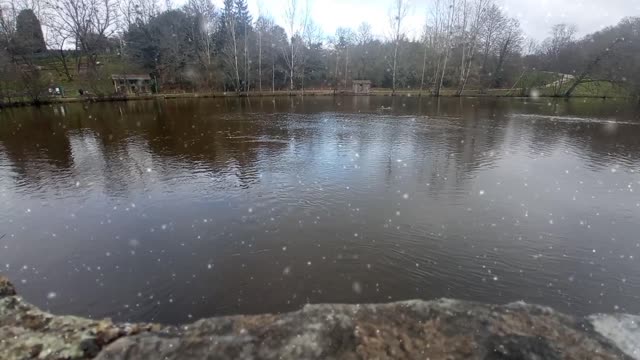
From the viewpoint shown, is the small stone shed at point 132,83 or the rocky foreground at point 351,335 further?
the small stone shed at point 132,83

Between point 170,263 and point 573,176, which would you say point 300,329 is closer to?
point 170,263

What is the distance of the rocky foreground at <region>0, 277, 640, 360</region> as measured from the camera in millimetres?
3234

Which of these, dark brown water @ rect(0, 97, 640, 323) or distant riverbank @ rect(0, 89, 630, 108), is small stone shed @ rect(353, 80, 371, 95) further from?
dark brown water @ rect(0, 97, 640, 323)

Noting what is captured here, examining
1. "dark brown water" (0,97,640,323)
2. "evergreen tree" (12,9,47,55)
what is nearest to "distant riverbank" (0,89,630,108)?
"evergreen tree" (12,9,47,55)

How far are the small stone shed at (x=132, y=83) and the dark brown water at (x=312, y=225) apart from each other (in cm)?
2871

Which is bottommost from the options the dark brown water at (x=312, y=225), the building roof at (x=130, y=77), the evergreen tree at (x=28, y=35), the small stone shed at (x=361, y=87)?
the dark brown water at (x=312, y=225)

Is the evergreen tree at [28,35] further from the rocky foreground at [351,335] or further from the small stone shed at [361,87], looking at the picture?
the rocky foreground at [351,335]

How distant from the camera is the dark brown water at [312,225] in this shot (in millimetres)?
4832

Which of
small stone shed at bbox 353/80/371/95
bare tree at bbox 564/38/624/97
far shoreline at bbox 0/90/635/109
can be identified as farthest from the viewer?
small stone shed at bbox 353/80/371/95

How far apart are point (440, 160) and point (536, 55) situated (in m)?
60.5

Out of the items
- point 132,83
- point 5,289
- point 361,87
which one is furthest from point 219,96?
point 5,289

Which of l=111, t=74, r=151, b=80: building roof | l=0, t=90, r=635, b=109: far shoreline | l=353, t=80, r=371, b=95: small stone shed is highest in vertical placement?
l=111, t=74, r=151, b=80: building roof

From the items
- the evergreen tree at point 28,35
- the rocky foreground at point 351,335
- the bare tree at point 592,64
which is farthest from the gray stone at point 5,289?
the bare tree at point 592,64

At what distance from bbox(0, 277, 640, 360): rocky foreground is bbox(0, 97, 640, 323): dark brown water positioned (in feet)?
2.35
